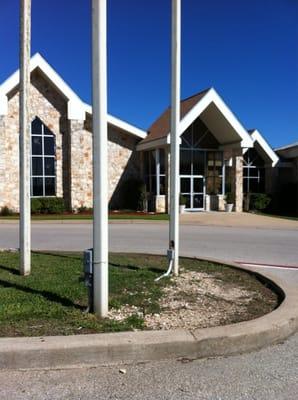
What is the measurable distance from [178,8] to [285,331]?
16.6ft

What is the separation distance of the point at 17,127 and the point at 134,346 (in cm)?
2463

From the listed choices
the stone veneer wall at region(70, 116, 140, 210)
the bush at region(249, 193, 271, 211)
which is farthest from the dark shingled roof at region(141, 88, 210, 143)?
the bush at region(249, 193, 271, 211)

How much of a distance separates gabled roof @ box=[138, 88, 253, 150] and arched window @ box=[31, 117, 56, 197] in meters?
5.48

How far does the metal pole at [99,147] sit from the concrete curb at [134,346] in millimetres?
816

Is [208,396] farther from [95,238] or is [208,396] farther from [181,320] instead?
[95,238]

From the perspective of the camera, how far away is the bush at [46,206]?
1017 inches

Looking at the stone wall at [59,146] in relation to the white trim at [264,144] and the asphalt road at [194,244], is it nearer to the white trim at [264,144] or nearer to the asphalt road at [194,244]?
the white trim at [264,144]

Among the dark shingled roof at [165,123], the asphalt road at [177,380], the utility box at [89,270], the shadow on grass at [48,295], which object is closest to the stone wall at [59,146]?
the dark shingled roof at [165,123]

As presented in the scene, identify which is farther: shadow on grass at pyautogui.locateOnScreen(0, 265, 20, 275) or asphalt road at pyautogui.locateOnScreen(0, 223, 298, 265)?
asphalt road at pyautogui.locateOnScreen(0, 223, 298, 265)

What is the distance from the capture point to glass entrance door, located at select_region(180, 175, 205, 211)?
28.7 m

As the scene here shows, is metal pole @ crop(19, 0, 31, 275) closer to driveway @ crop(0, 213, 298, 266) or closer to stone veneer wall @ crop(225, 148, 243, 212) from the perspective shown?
driveway @ crop(0, 213, 298, 266)

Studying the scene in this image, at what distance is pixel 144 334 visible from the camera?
4.29 metres

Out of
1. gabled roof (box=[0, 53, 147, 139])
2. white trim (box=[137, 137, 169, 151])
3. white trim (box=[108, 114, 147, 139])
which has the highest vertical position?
gabled roof (box=[0, 53, 147, 139])

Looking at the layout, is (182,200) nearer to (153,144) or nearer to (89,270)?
(153,144)
